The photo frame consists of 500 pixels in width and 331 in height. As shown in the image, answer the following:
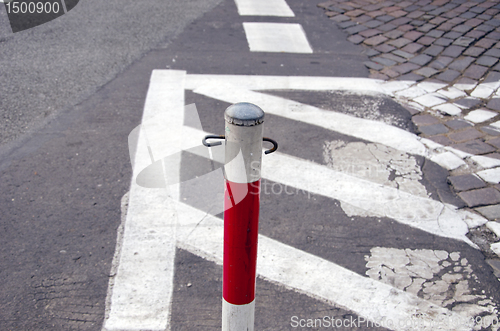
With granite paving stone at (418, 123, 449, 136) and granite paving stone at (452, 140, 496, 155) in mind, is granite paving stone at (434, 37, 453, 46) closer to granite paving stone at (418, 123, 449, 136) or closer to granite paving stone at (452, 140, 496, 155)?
granite paving stone at (418, 123, 449, 136)

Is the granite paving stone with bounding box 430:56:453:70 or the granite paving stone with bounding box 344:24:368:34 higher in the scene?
the granite paving stone with bounding box 344:24:368:34

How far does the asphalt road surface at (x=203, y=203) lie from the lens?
3051mm

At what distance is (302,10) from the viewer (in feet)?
29.9

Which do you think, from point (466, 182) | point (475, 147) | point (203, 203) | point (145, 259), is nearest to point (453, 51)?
point (475, 147)

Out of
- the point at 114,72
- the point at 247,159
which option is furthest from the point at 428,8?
the point at 247,159

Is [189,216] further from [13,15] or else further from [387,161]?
[13,15]

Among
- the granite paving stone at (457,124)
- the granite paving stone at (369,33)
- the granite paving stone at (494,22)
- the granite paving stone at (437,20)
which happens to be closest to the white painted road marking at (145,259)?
the granite paving stone at (457,124)

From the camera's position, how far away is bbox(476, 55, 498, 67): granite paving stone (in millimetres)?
6492

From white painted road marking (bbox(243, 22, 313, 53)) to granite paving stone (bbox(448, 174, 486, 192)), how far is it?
→ 12.2ft

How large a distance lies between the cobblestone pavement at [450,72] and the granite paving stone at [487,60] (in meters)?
0.01

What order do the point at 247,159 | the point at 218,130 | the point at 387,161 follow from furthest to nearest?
1. the point at 218,130
2. the point at 387,161
3. the point at 247,159

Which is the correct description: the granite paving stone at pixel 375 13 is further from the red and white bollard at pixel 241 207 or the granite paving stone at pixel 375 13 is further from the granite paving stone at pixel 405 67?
the red and white bollard at pixel 241 207

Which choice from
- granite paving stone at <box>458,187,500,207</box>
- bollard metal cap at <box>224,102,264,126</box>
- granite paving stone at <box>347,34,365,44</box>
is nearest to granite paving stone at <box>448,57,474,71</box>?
granite paving stone at <box>347,34,365,44</box>

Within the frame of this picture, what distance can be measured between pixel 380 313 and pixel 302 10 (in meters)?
7.49
